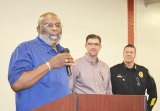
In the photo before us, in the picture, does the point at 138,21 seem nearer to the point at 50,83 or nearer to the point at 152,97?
the point at 152,97

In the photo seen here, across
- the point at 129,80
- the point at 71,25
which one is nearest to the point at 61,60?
the point at 129,80

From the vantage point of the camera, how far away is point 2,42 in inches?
146

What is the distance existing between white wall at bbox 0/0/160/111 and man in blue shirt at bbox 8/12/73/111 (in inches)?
68.6

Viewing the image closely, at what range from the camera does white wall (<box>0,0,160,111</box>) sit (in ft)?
12.3

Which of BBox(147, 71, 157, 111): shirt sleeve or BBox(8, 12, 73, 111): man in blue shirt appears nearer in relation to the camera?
BBox(8, 12, 73, 111): man in blue shirt

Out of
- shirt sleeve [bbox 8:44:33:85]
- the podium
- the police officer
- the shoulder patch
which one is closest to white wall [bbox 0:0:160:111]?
the police officer

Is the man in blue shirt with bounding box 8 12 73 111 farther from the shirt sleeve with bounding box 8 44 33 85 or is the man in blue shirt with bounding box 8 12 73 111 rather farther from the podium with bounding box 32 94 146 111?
the podium with bounding box 32 94 146 111

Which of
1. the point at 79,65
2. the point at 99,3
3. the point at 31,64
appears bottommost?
the point at 79,65

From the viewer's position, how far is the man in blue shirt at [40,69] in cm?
177

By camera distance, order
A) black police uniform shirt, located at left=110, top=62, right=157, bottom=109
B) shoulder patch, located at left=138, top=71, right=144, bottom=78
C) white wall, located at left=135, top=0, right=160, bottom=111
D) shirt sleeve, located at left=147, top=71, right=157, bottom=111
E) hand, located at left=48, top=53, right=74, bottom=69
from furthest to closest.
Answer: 1. white wall, located at left=135, top=0, right=160, bottom=111
2. shirt sleeve, located at left=147, top=71, right=157, bottom=111
3. shoulder patch, located at left=138, top=71, right=144, bottom=78
4. black police uniform shirt, located at left=110, top=62, right=157, bottom=109
5. hand, located at left=48, top=53, right=74, bottom=69

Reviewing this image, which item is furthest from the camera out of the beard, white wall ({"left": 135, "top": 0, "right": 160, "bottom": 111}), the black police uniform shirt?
white wall ({"left": 135, "top": 0, "right": 160, "bottom": 111})

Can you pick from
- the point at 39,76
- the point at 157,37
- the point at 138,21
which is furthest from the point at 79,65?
the point at 157,37

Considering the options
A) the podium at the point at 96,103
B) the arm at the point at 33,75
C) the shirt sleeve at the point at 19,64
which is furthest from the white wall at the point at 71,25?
the podium at the point at 96,103

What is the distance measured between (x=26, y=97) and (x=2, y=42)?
1942mm
